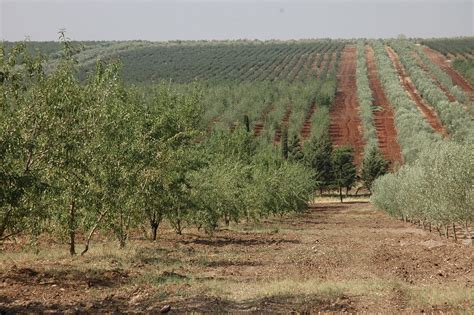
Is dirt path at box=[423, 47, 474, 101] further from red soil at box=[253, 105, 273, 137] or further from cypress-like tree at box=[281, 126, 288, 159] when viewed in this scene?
red soil at box=[253, 105, 273, 137]

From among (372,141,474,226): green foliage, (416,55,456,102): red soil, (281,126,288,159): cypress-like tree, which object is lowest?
(372,141,474,226): green foliage

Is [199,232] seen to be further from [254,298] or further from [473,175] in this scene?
[254,298]

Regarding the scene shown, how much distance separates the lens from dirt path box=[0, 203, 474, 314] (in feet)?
51.4

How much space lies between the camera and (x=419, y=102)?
123750 mm

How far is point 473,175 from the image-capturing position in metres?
33.2

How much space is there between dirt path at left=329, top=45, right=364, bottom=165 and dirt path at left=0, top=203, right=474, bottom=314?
81239 millimetres

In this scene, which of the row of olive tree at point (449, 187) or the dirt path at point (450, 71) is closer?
the row of olive tree at point (449, 187)

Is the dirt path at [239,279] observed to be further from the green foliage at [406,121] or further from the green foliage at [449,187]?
the green foliage at [406,121]

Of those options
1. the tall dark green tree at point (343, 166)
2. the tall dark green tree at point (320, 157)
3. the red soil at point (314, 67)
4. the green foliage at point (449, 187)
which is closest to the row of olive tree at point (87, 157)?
the green foliage at point (449, 187)

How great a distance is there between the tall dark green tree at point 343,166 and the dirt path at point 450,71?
36.9 m

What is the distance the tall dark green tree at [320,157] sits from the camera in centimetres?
10350

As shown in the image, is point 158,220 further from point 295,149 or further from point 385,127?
point 385,127

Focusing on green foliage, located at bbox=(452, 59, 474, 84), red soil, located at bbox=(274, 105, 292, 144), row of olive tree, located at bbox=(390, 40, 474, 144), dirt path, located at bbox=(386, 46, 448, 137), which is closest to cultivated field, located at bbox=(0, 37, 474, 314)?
row of olive tree, located at bbox=(390, 40, 474, 144)

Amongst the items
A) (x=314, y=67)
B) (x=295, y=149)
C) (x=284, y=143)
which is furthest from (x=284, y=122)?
(x=314, y=67)
